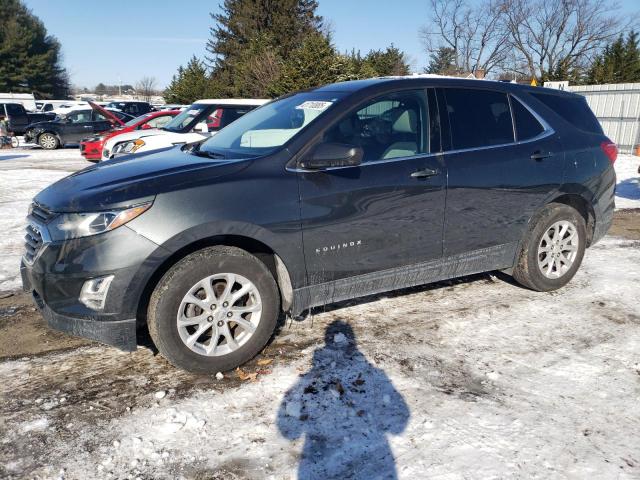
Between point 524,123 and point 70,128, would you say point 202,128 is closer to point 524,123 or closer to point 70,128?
point 524,123

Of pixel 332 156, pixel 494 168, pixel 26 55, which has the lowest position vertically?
pixel 494 168

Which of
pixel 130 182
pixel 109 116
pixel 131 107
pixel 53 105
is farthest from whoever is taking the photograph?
pixel 53 105

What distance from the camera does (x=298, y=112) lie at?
3904mm

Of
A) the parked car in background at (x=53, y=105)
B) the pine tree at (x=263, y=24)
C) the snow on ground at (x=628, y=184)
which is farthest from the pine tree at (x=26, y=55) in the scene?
the snow on ground at (x=628, y=184)

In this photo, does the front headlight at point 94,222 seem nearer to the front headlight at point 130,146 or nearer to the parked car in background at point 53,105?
the front headlight at point 130,146

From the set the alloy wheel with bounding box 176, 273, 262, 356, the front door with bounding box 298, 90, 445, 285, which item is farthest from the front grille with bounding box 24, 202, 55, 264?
the front door with bounding box 298, 90, 445, 285

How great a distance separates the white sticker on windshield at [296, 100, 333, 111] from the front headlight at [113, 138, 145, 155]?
20.6 ft

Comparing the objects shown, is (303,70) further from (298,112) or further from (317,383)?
(317,383)

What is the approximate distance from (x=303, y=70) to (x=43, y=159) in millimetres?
9710

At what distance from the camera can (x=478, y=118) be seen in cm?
411

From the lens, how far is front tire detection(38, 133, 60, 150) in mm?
20031

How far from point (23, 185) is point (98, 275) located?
365 inches

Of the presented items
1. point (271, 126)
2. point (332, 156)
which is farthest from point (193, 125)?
point (332, 156)

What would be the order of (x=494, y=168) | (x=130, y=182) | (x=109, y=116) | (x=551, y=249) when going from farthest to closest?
(x=109, y=116) → (x=551, y=249) → (x=494, y=168) → (x=130, y=182)
